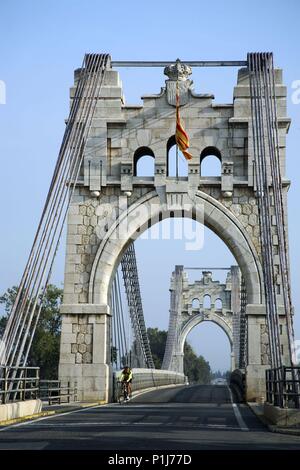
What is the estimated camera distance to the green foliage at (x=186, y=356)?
368ft

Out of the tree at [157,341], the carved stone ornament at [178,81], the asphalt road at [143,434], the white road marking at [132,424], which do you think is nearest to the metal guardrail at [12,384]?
the asphalt road at [143,434]

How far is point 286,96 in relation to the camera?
2195cm

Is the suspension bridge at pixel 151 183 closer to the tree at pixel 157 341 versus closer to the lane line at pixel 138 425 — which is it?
the lane line at pixel 138 425

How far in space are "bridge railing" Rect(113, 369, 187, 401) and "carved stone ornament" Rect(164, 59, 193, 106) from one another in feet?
27.0

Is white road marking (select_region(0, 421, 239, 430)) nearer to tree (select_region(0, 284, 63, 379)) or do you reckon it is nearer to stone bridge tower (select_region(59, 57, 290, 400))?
stone bridge tower (select_region(59, 57, 290, 400))

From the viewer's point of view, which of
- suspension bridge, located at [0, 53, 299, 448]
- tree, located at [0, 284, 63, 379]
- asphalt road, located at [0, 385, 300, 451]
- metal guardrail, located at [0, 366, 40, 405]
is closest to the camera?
asphalt road, located at [0, 385, 300, 451]

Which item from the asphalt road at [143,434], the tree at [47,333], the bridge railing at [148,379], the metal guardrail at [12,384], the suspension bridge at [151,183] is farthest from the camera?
the tree at [47,333]

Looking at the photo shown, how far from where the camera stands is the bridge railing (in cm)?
2366

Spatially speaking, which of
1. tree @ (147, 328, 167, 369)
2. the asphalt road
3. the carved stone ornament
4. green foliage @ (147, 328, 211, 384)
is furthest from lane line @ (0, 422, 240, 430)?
tree @ (147, 328, 167, 369)

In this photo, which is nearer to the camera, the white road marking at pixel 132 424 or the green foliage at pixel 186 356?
the white road marking at pixel 132 424

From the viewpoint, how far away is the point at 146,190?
875 inches

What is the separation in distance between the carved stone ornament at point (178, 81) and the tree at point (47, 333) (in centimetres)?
2316
